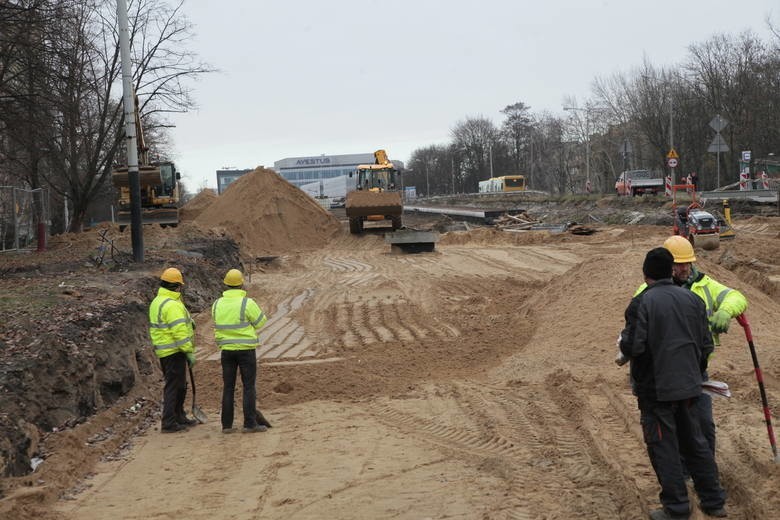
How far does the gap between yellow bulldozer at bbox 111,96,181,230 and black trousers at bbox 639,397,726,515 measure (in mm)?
23267

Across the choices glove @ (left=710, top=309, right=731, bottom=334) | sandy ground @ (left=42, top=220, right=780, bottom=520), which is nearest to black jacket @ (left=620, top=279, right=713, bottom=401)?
glove @ (left=710, top=309, right=731, bottom=334)

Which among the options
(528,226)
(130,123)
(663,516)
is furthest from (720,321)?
(528,226)

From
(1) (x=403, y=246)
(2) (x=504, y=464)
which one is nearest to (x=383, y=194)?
(1) (x=403, y=246)

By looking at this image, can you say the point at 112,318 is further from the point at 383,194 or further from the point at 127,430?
the point at 383,194

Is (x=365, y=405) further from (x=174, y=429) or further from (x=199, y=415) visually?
(x=174, y=429)

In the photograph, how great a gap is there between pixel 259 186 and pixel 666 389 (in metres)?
37.0

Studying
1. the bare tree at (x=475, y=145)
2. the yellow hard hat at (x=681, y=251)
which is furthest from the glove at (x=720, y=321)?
the bare tree at (x=475, y=145)

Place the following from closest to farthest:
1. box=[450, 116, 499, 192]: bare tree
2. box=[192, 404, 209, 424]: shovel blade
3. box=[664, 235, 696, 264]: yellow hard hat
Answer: box=[664, 235, 696, 264]: yellow hard hat
box=[192, 404, 209, 424]: shovel blade
box=[450, 116, 499, 192]: bare tree

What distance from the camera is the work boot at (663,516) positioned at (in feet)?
16.6

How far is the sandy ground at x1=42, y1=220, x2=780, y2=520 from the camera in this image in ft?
19.1

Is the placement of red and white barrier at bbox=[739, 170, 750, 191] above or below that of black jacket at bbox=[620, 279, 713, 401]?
above

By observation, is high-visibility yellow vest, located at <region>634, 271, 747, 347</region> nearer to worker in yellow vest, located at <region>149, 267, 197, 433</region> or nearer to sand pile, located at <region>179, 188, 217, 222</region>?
worker in yellow vest, located at <region>149, 267, 197, 433</region>

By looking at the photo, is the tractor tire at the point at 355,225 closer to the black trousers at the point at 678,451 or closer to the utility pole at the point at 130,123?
the utility pole at the point at 130,123

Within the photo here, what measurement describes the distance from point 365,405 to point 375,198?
2819 cm
